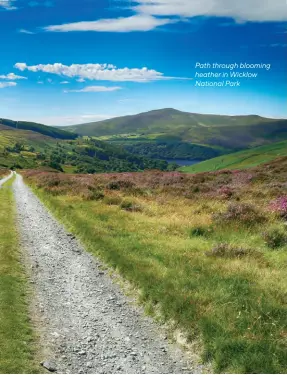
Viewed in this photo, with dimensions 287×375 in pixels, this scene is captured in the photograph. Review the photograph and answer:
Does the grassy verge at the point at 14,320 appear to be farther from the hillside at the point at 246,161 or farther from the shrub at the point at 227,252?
the hillside at the point at 246,161

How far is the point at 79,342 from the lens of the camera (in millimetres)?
7754

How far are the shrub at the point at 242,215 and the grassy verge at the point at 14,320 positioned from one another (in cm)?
1003

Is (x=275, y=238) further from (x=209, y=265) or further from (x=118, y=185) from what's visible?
(x=118, y=185)

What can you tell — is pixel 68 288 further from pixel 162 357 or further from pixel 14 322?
pixel 162 357

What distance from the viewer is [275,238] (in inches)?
539

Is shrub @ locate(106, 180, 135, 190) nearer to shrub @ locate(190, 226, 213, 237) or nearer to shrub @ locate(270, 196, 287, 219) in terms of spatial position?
shrub @ locate(270, 196, 287, 219)

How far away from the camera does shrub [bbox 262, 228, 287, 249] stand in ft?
44.6

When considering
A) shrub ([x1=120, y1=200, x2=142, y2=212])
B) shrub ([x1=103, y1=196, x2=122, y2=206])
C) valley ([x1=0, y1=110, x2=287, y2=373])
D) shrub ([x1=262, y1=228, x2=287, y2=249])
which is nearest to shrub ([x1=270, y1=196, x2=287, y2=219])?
valley ([x1=0, y1=110, x2=287, y2=373])

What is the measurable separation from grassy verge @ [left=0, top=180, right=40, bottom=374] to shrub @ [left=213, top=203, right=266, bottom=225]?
10.0 meters

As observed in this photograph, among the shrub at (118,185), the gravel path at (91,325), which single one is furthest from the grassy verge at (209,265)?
the shrub at (118,185)

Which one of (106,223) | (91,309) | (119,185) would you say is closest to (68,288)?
(91,309)

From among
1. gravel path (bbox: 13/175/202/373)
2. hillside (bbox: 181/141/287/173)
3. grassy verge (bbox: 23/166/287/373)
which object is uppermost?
hillside (bbox: 181/141/287/173)

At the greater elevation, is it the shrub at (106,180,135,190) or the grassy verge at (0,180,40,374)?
the shrub at (106,180,135,190)

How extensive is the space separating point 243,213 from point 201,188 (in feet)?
43.3
